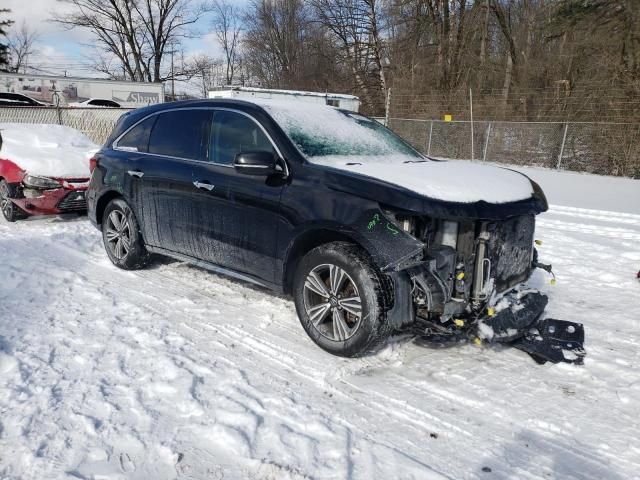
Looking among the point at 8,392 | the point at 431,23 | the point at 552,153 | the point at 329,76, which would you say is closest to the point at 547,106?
the point at 552,153

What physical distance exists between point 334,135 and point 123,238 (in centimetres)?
271

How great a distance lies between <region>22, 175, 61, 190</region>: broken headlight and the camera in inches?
294

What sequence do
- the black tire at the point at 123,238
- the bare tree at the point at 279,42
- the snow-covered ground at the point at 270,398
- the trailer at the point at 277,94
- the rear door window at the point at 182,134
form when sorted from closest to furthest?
1. the snow-covered ground at the point at 270,398
2. the rear door window at the point at 182,134
3. the black tire at the point at 123,238
4. the trailer at the point at 277,94
5. the bare tree at the point at 279,42

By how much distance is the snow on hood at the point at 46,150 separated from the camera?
770cm

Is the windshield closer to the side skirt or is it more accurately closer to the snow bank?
the side skirt

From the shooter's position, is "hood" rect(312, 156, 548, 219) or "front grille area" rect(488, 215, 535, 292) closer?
"hood" rect(312, 156, 548, 219)

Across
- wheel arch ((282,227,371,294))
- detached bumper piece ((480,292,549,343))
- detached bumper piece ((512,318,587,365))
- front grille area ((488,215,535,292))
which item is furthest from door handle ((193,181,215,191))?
detached bumper piece ((512,318,587,365))

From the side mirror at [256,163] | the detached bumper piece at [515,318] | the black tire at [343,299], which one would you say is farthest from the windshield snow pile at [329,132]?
the detached bumper piece at [515,318]

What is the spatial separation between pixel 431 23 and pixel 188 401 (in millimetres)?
26832

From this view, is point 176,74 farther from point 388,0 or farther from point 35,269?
point 35,269

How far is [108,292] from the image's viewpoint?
15.4 feet

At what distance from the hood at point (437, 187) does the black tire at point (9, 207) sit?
19.7ft

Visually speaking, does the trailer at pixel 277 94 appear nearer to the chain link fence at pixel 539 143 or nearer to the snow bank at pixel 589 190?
the chain link fence at pixel 539 143

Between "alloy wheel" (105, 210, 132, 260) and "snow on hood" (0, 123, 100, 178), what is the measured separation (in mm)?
2785
